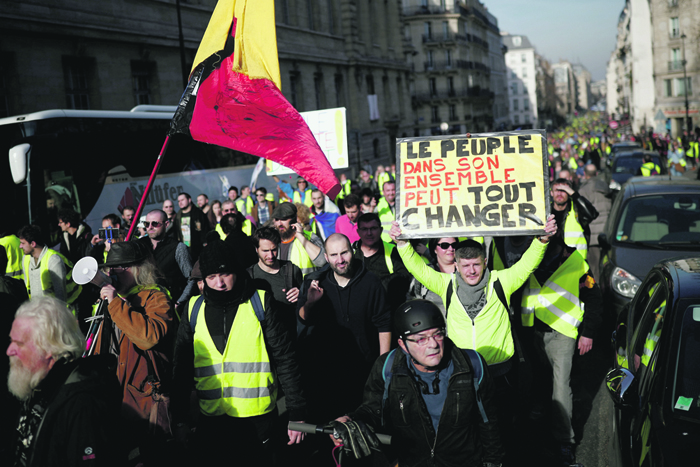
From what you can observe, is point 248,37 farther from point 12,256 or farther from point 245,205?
point 245,205

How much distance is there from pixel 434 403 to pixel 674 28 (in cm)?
7061

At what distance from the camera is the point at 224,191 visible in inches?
617

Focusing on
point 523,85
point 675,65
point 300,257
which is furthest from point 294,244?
point 523,85

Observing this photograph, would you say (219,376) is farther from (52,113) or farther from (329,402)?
(52,113)

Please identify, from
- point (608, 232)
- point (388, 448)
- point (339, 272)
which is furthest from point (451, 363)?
point (608, 232)

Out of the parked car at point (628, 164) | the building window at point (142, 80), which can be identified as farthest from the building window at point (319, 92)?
the parked car at point (628, 164)

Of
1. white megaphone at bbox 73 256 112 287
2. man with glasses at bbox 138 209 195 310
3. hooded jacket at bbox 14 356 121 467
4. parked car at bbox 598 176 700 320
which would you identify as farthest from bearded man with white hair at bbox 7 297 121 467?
parked car at bbox 598 176 700 320

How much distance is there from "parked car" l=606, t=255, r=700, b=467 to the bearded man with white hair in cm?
231

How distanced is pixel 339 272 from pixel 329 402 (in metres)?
0.95

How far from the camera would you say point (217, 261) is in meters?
3.57

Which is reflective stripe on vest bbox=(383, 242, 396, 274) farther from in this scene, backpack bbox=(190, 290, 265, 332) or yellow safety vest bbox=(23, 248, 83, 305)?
yellow safety vest bbox=(23, 248, 83, 305)

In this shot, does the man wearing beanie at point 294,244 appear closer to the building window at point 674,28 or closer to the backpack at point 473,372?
the backpack at point 473,372

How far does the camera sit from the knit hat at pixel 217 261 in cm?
356

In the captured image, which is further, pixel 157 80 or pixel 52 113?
pixel 157 80
